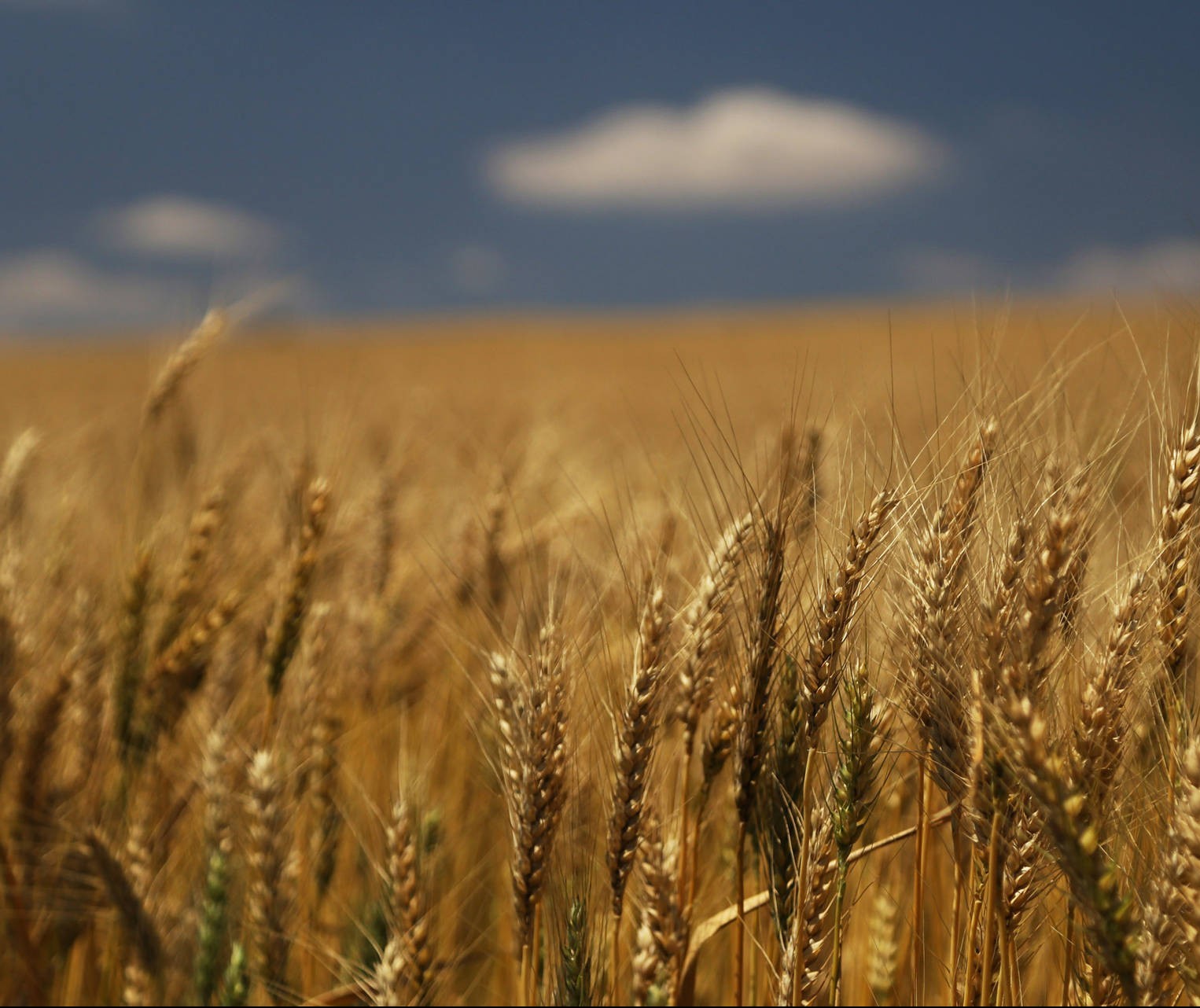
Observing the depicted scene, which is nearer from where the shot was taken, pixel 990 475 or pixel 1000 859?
pixel 1000 859

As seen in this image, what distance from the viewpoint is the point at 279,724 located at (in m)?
2.02

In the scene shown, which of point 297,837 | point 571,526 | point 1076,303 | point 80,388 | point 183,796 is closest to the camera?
point 297,837

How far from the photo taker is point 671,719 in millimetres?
1567

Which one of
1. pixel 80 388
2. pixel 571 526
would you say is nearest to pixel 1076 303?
pixel 80 388

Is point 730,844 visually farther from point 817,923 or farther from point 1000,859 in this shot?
point 1000,859

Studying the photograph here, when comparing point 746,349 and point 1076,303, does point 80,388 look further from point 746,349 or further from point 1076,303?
point 1076,303

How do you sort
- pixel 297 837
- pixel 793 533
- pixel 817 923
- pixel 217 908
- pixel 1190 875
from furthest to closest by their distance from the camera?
pixel 297 837
pixel 217 908
pixel 793 533
pixel 817 923
pixel 1190 875

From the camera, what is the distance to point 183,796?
6.98ft

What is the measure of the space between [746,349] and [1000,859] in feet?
111

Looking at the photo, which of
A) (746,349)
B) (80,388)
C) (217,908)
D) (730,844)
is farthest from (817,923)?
(746,349)

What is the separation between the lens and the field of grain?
3.43ft

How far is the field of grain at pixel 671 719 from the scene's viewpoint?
1.05 meters

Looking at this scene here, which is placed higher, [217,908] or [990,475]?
[990,475]

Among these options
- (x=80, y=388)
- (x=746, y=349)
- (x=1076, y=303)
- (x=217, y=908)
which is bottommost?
(x=217, y=908)
